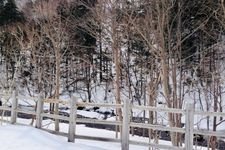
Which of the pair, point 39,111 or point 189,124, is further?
point 39,111

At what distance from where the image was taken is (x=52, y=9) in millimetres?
26562

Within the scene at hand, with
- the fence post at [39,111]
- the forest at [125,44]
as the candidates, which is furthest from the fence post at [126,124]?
the forest at [125,44]

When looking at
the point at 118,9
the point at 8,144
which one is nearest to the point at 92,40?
the point at 118,9

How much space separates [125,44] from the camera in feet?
97.3

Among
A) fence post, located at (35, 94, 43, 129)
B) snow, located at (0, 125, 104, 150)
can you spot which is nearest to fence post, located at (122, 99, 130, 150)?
snow, located at (0, 125, 104, 150)

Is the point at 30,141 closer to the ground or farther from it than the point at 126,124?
closer to the ground

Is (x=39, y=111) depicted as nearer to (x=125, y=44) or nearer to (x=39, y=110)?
(x=39, y=110)

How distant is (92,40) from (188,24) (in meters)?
17.7

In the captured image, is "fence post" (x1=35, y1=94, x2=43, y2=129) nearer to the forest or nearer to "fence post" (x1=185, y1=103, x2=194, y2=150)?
"fence post" (x1=185, y1=103, x2=194, y2=150)

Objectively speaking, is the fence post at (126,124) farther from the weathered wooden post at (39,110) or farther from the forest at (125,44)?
the forest at (125,44)

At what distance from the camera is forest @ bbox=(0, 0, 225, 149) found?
1809cm

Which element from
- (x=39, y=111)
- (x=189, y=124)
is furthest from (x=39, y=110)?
(x=189, y=124)

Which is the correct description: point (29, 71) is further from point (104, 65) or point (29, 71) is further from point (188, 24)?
point (188, 24)

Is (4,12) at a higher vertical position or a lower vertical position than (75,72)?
higher
